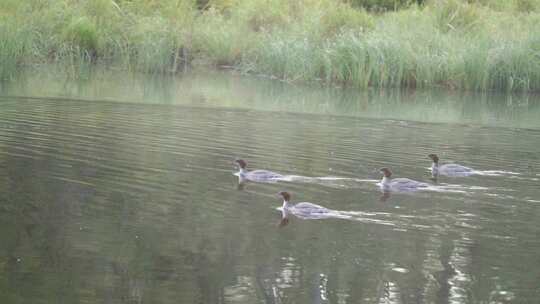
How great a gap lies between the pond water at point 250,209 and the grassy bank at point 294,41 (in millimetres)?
6939

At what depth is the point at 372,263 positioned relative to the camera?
9.09m

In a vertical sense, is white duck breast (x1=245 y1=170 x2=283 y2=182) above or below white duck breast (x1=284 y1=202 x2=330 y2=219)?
below

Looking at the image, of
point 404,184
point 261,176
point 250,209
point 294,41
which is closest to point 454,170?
point 404,184

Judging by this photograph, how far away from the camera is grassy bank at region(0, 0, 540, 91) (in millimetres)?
28297

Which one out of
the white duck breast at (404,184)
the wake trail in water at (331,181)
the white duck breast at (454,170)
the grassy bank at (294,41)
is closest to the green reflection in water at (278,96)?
the grassy bank at (294,41)

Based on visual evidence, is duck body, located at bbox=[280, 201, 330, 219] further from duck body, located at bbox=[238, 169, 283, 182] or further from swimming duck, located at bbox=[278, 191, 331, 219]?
duck body, located at bbox=[238, 169, 283, 182]

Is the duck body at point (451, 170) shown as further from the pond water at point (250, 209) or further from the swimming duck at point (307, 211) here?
the swimming duck at point (307, 211)

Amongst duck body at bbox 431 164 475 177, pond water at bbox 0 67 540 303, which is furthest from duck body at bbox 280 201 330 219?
duck body at bbox 431 164 475 177

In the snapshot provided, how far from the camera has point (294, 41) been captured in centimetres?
2986

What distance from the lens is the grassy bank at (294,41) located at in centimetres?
2830

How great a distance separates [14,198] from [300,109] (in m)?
12.5

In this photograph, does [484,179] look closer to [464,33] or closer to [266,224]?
[266,224]

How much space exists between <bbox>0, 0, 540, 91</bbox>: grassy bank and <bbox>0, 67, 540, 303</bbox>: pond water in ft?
22.8

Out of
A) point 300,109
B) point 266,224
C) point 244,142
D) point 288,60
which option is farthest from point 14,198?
point 288,60
